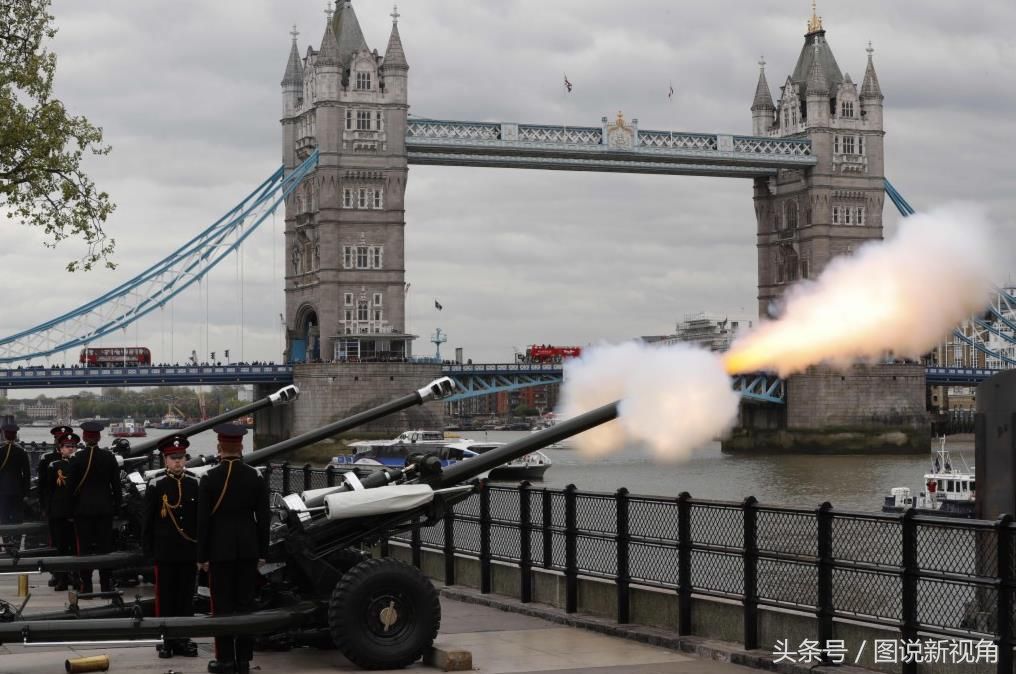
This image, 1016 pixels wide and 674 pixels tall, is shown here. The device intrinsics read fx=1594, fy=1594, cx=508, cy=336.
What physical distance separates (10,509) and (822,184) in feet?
309

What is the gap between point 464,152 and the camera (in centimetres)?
9450

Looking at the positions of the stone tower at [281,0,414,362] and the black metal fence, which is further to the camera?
the stone tower at [281,0,414,362]

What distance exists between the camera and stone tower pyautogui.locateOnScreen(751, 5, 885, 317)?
10806cm

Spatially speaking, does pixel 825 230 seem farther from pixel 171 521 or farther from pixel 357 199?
pixel 171 521

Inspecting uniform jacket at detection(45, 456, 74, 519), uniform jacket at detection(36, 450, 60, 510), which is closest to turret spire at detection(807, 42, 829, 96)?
uniform jacket at detection(36, 450, 60, 510)

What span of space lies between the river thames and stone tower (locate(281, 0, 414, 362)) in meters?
14.2

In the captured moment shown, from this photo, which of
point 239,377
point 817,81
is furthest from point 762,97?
point 239,377

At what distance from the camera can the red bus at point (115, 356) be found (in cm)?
9856

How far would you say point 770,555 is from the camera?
11.8 meters

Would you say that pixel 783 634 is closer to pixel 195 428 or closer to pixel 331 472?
pixel 331 472

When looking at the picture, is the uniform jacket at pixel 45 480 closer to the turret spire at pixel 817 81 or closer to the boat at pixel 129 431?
the turret spire at pixel 817 81

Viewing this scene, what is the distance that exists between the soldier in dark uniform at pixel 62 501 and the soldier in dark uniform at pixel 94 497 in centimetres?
17

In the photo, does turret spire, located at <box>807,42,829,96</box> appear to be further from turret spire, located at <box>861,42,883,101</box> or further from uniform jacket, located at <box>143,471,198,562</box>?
uniform jacket, located at <box>143,471,198,562</box>

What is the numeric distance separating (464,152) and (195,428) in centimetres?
7812
